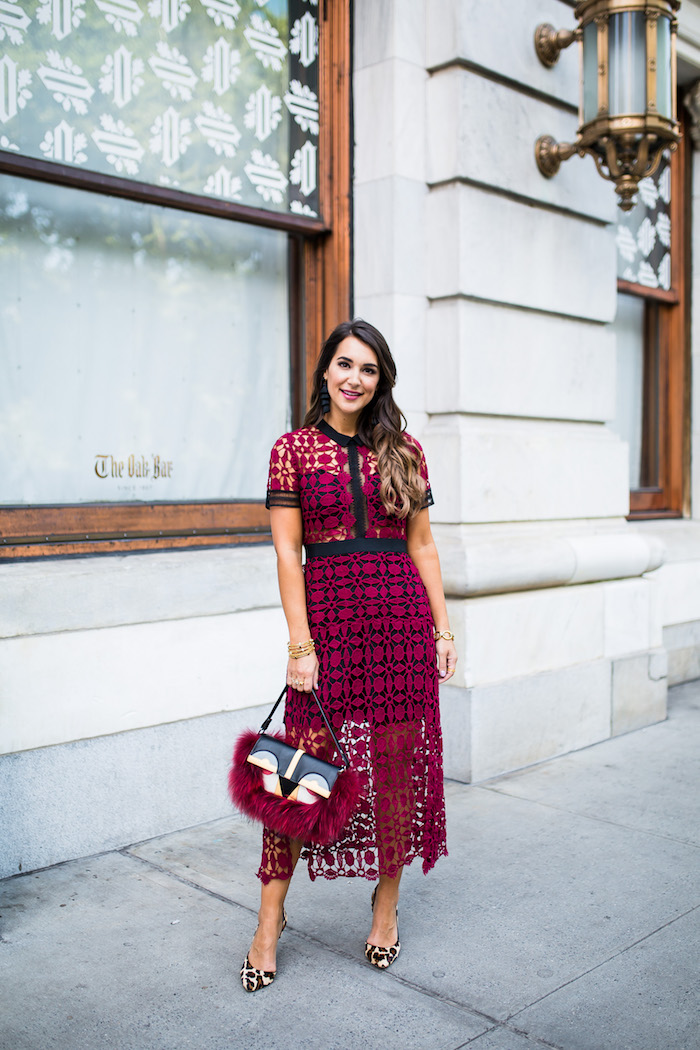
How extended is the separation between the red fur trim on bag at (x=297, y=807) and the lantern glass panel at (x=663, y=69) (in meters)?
3.99

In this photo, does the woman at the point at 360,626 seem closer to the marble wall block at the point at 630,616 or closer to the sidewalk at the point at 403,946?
the sidewalk at the point at 403,946

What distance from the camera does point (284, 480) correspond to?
9.83 feet

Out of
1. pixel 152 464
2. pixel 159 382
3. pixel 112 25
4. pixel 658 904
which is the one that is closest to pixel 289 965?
pixel 658 904

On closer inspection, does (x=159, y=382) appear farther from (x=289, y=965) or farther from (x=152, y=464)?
(x=289, y=965)

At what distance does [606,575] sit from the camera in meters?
5.72

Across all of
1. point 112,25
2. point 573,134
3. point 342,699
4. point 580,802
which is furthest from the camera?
point 573,134

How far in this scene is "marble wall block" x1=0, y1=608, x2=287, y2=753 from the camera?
3.79m

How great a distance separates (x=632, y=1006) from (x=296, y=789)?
1176mm

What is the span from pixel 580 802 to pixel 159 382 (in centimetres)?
290

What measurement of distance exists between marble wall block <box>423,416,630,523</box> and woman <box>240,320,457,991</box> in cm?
190

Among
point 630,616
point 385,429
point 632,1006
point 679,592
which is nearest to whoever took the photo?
point 632,1006

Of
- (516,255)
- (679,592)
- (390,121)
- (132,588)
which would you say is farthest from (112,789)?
(679,592)

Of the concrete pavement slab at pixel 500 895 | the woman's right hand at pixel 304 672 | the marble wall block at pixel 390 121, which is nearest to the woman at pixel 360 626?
the woman's right hand at pixel 304 672

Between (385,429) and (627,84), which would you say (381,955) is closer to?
Result: (385,429)
